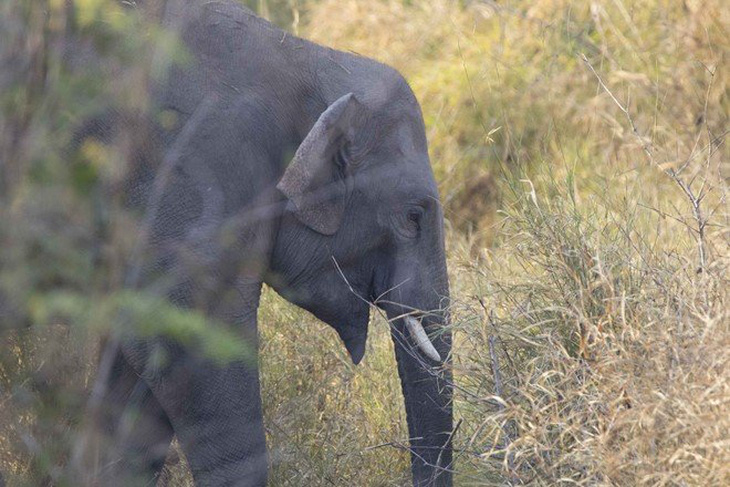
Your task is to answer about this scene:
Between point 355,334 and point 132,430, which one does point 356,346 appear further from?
point 132,430

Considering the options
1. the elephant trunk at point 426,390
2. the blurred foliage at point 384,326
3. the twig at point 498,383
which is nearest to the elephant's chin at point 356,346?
the elephant trunk at point 426,390

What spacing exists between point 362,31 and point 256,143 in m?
5.30

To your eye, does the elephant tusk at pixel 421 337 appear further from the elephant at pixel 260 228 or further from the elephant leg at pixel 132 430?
the elephant leg at pixel 132 430

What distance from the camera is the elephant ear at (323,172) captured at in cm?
444

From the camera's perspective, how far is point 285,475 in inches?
195

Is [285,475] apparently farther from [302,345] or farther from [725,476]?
[725,476]

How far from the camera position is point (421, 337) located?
179 inches

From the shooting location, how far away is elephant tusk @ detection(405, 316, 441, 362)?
4.51 meters

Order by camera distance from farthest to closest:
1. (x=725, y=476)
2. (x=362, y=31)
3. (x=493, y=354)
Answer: (x=362, y=31) < (x=493, y=354) < (x=725, y=476)

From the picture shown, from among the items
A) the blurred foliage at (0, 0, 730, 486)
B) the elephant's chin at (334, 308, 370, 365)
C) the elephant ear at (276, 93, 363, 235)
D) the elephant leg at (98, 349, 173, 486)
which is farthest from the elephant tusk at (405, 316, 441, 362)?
the elephant leg at (98, 349, 173, 486)

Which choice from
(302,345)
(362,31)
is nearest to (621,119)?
(362,31)

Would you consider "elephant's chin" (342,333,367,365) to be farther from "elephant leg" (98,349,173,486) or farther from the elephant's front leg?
"elephant leg" (98,349,173,486)

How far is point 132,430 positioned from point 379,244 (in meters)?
1.12

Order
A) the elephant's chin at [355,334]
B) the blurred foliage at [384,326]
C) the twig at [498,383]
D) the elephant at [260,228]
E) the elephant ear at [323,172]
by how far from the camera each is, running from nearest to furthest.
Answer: the blurred foliage at [384,326], the twig at [498,383], the elephant at [260,228], the elephant ear at [323,172], the elephant's chin at [355,334]
